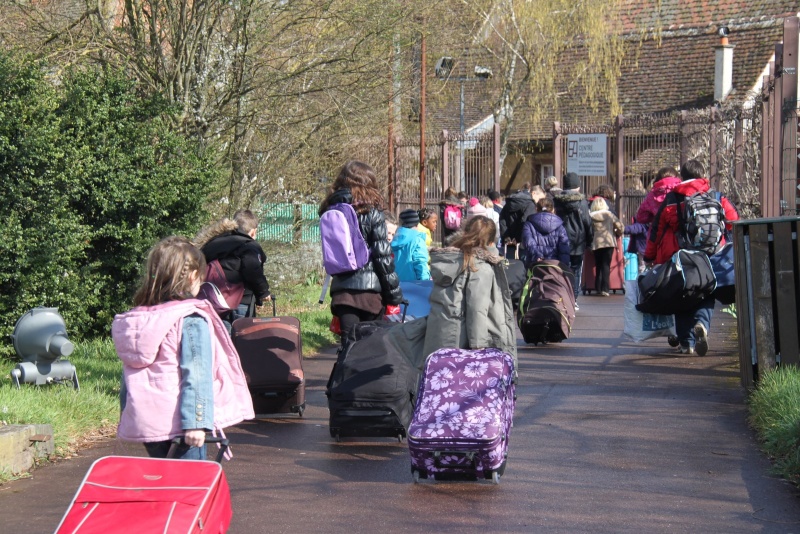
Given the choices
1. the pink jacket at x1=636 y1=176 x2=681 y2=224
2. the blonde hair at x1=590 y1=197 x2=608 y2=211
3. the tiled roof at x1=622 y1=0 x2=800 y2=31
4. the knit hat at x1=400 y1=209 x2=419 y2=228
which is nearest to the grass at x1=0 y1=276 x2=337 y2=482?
the knit hat at x1=400 y1=209 x2=419 y2=228

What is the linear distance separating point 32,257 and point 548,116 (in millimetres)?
A: 27792

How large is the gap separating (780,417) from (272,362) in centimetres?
377

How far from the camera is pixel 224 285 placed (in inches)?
337

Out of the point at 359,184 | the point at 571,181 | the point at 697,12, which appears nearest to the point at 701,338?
the point at 359,184

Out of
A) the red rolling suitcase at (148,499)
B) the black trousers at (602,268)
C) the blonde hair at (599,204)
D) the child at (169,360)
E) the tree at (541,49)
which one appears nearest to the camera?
the red rolling suitcase at (148,499)

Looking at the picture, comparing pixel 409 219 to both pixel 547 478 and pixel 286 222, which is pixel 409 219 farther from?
pixel 286 222

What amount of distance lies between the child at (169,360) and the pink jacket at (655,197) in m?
8.53

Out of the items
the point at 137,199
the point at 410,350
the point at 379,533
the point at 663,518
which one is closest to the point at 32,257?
the point at 137,199

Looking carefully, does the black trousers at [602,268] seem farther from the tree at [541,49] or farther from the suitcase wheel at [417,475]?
the tree at [541,49]

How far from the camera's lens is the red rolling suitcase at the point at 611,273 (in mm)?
17484

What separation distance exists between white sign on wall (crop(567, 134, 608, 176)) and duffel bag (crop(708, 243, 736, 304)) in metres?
13.2

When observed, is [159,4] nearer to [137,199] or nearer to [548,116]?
[137,199]

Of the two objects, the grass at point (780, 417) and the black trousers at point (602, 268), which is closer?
the grass at point (780, 417)

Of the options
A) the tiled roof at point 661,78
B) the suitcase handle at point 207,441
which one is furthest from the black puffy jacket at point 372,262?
the tiled roof at point 661,78
